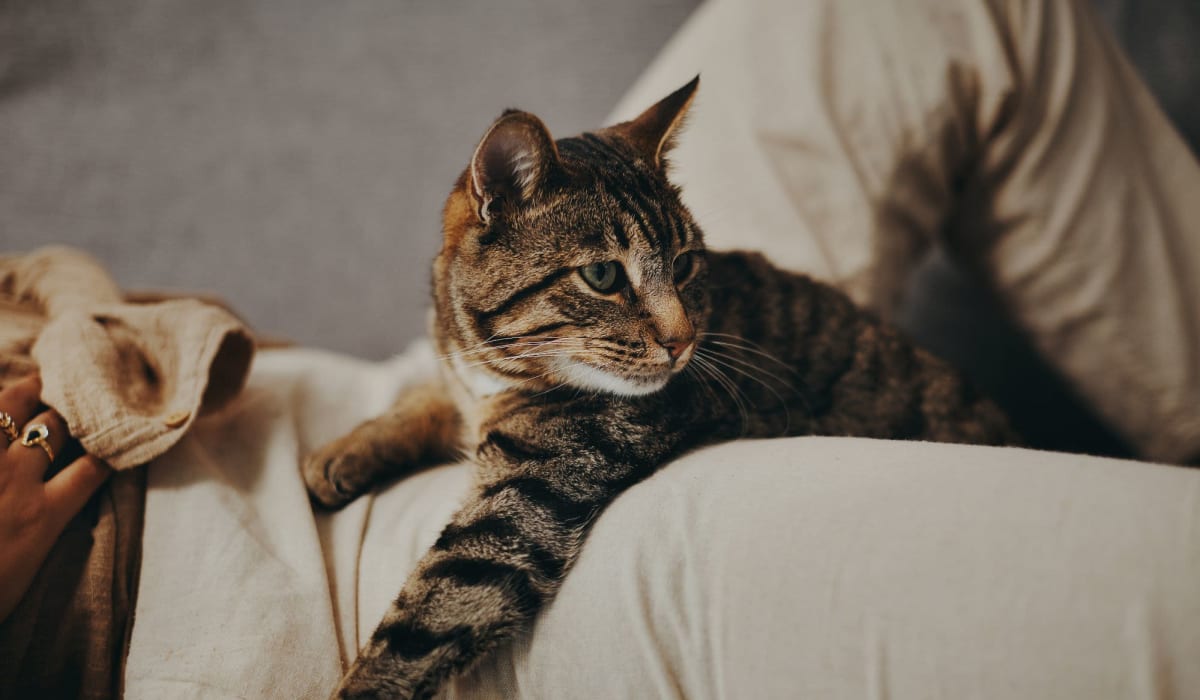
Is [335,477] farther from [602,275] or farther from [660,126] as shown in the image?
[660,126]

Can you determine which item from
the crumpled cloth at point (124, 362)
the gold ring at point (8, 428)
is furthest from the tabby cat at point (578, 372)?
the gold ring at point (8, 428)

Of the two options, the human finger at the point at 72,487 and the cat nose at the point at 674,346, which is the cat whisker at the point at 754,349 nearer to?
the cat nose at the point at 674,346

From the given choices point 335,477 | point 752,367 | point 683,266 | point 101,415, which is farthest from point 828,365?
point 101,415

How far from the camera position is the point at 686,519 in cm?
62

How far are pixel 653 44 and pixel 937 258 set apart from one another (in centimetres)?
71

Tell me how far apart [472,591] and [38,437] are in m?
0.47

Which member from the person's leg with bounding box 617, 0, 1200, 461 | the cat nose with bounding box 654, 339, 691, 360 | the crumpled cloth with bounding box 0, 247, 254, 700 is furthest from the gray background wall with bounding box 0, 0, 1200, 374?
the cat nose with bounding box 654, 339, 691, 360

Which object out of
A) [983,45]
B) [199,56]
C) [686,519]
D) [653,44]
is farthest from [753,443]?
[199,56]

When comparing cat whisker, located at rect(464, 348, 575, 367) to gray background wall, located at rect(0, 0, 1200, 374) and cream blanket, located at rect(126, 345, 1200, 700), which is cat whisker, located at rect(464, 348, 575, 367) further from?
gray background wall, located at rect(0, 0, 1200, 374)

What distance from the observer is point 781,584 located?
1.83 feet

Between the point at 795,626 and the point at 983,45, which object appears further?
the point at 983,45

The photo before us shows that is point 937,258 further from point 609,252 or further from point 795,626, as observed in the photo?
point 795,626

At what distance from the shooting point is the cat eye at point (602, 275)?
746mm

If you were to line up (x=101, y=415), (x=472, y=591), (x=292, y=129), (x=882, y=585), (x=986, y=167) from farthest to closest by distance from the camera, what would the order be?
(x=292, y=129)
(x=986, y=167)
(x=101, y=415)
(x=472, y=591)
(x=882, y=585)
